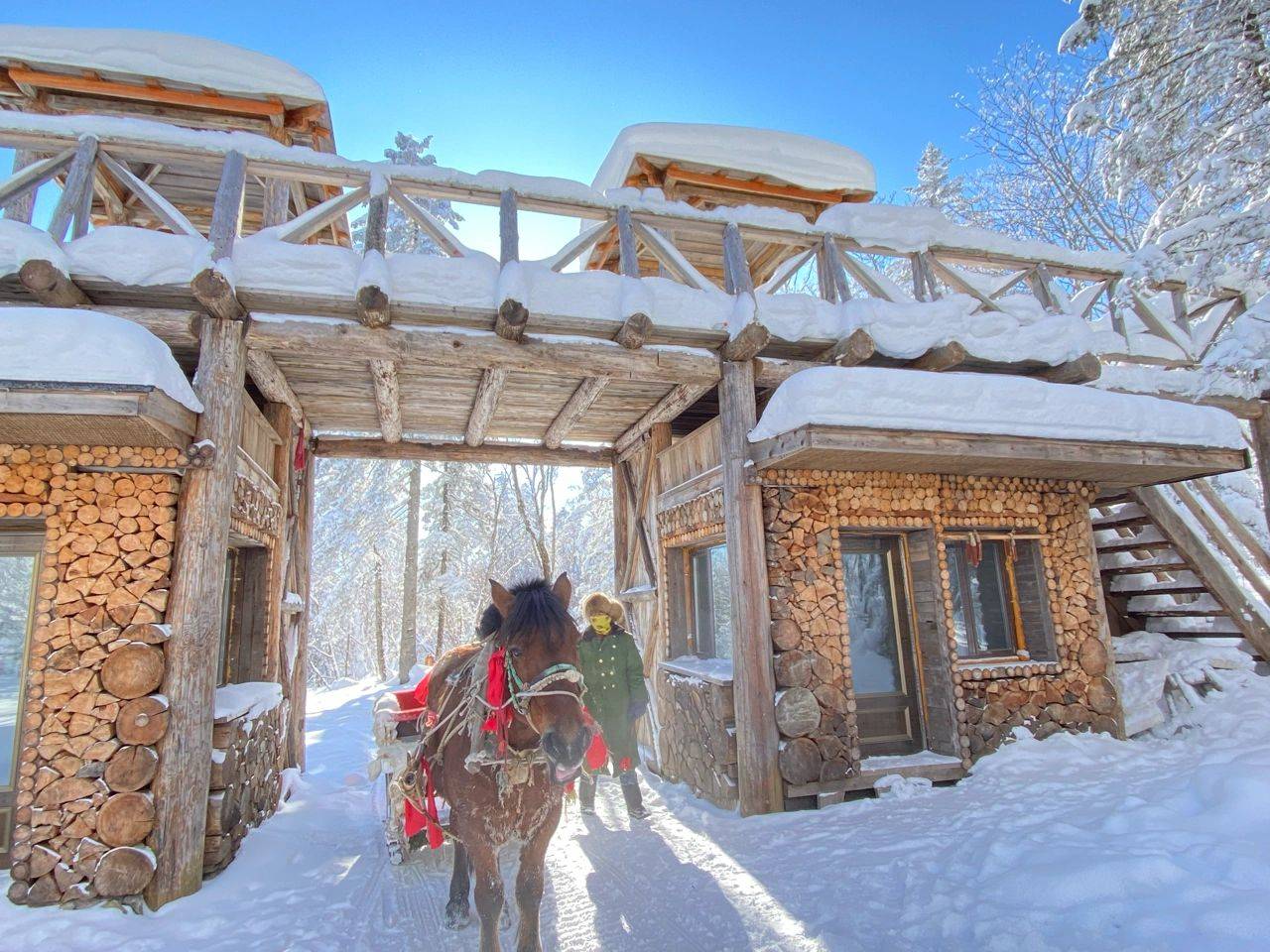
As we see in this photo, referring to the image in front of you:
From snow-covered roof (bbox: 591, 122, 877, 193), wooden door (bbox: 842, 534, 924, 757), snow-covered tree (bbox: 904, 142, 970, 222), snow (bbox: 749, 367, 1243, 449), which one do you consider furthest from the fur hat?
snow-covered tree (bbox: 904, 142, 970, 222)

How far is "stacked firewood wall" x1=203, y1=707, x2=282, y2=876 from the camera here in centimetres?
456

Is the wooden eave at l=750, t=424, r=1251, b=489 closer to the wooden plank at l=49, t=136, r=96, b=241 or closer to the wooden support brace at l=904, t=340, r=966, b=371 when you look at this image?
the wooden support brace at l=904, t=340, r=966, b=371

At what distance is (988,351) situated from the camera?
665 centimetres

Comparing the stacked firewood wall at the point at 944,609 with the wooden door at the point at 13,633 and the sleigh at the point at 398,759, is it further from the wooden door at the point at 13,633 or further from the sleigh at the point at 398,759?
the wooden door at the point at 13,633

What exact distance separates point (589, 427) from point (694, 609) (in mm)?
2856

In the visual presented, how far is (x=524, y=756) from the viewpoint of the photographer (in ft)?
10.4

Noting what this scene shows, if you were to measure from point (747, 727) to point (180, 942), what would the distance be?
4127 mm

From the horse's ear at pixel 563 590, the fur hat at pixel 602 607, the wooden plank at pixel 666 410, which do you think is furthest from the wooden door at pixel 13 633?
the wooden plank at pixel 666 410

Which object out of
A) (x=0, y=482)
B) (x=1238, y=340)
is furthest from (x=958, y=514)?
(x=0, y=482)

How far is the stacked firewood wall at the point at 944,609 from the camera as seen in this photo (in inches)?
227

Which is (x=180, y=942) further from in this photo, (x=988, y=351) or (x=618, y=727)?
(x=988, y=351)

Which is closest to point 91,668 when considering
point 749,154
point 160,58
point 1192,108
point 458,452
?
point 458,452

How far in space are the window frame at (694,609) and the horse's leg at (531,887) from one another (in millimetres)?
4603

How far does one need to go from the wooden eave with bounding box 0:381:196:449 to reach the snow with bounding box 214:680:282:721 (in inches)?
80.1
